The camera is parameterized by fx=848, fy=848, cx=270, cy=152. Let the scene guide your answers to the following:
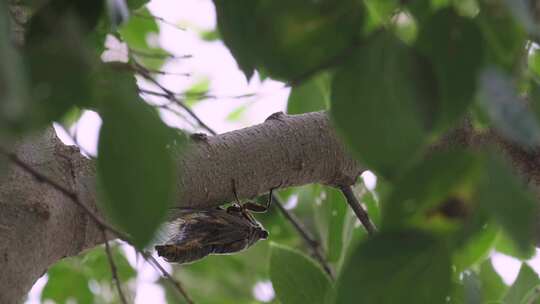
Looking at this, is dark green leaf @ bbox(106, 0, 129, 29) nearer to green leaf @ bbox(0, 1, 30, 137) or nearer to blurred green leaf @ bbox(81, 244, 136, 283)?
green leaf @ bbox(0, 1, 30, 137)

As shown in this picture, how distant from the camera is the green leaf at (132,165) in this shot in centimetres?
58

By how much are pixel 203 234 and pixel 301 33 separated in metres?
0.68

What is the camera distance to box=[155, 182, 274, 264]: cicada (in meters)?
1.23

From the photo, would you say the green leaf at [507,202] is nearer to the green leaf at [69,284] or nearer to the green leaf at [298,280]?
the green leaf at [298,280]

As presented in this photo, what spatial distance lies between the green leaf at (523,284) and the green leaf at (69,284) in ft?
3.44

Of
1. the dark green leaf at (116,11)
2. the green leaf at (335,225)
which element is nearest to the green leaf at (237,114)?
the green leaf at (335,225)

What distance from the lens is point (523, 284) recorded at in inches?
52.8

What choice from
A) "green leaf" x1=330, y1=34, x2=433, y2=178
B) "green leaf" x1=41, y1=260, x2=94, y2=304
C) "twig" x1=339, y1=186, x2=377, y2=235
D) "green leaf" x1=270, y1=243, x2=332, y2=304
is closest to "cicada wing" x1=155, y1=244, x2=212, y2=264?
"green leaf" x1=270, y1=243, x2=332, y2=304

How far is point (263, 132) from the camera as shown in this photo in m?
1.29

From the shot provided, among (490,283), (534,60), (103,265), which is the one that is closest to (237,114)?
(103,265)

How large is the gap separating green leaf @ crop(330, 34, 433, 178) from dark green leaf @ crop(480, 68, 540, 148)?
40 mm

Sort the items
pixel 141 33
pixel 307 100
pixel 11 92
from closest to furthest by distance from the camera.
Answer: pixel 11 92 < pixel 307 100 < pixel 141 33

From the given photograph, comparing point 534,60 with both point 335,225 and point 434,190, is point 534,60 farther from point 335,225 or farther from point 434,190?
point 335,225

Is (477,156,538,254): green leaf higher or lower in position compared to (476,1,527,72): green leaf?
lower
